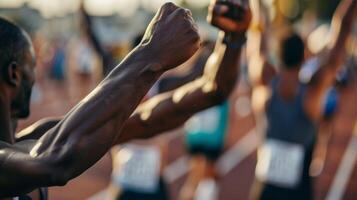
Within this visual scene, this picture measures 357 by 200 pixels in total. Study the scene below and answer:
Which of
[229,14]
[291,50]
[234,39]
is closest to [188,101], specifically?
[234,39]

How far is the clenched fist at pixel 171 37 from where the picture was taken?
2.04 m

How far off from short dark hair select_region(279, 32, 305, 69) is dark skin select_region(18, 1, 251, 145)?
235 centimetres

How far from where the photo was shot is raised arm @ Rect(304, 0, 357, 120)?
395 centimetres

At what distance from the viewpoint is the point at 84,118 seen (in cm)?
192

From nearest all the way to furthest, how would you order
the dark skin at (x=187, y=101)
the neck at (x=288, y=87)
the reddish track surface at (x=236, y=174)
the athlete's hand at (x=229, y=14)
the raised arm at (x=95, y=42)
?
the athlete's hand at (x=229, y=14) < the dark skin at (x=187, y=101) < the neck at (x=288, y=87) < the raised arm at (x=95, y=42) < the reddish track surface at (x=236, y=174)

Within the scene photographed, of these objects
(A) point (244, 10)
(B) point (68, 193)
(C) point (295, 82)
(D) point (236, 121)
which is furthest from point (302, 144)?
(D) point (236, 121)

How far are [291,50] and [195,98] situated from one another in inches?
98.7

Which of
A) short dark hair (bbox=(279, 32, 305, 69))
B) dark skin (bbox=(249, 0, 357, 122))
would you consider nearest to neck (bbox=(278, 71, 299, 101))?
dark skin (bbox=(249, 0, 357, 122))

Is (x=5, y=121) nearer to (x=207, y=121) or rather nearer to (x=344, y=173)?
(x=207, y=121)

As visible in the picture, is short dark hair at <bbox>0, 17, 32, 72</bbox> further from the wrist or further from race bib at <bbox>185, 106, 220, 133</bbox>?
race bib at <bbox>185, 106, 220, 133</bbox>

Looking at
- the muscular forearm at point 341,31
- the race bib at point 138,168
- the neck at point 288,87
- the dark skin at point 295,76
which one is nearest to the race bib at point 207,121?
the dark skin at point 295,76

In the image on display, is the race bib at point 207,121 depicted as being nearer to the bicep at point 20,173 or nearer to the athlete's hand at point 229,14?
the athlete's hand at point 229,14

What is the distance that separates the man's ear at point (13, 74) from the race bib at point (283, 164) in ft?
10.5

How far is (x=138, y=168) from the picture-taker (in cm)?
541
